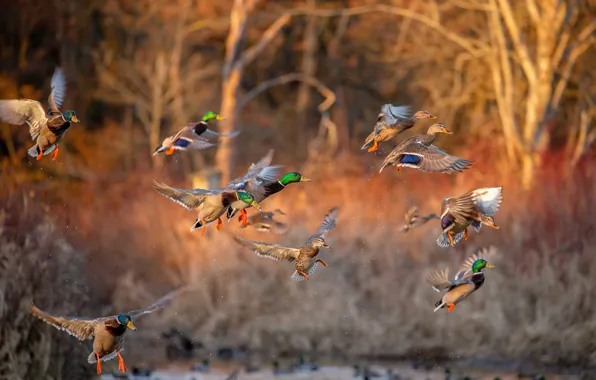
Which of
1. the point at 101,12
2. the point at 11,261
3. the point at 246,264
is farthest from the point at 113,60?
the point at 11,261

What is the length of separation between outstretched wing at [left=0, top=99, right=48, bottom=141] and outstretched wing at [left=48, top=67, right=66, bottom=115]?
2.8 inches

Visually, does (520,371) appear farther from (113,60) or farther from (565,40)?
(113,60)

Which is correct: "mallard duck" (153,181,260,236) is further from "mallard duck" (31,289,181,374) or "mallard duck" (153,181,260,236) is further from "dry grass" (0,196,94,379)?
"dry grass" (0,196,94,379)

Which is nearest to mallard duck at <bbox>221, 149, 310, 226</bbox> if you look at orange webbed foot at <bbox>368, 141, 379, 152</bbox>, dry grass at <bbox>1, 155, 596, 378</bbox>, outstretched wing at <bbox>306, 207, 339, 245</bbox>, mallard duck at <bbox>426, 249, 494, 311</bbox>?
outstretched wing at <bbox>306, 207, 339, 245</bbox>

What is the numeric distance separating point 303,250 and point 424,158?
1002 millimetres

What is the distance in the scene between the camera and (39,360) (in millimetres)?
9281

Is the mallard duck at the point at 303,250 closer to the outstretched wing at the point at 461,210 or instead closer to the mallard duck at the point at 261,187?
the mallard duck at the point at 261,187

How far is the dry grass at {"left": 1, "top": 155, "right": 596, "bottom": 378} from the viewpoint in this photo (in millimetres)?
14281

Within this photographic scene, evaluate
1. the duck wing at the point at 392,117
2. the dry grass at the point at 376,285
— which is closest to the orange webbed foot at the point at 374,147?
the duck wing at the point at 392,117

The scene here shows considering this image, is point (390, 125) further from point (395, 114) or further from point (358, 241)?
point (358, 241)

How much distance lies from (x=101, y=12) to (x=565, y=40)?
57.2ft

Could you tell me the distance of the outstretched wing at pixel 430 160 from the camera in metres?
7.11

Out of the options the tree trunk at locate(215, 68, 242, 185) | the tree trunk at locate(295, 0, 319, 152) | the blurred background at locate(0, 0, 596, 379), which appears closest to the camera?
the blurred background at locate(0, 0, 596, 379)

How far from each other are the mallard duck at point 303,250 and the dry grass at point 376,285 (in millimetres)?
6579
